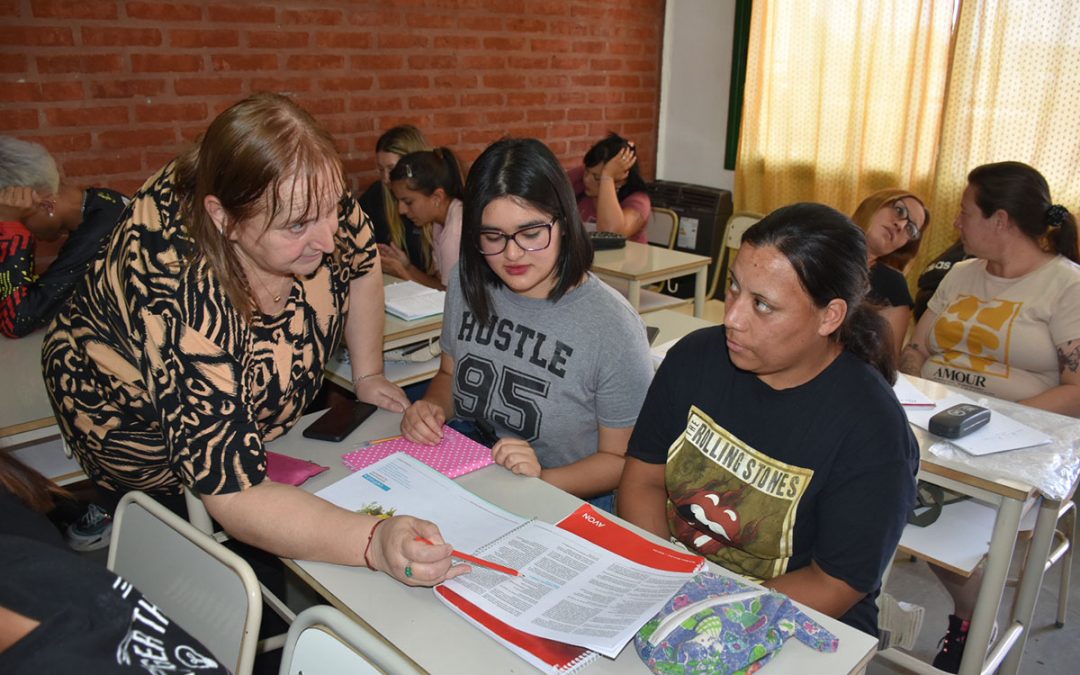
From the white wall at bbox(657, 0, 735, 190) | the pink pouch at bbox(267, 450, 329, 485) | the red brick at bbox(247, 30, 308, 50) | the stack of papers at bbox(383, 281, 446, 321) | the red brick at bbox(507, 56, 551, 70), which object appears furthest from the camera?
the white wall at bbox(657, 0, 735, 190)

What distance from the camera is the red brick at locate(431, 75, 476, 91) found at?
3.99 metres

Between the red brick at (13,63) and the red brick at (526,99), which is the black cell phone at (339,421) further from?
the red brick at (526,99)

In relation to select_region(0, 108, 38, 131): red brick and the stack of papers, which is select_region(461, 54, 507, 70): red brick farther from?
select_region(0, 108, 38, 131): red brick

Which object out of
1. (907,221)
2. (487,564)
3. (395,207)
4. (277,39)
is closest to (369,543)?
(487,564)

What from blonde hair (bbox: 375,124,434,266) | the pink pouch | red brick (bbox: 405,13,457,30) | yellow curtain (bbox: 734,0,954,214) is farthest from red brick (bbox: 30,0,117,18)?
yellow curtain (bbox: 734,0,954,214)

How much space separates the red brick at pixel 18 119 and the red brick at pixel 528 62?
7.49 feet

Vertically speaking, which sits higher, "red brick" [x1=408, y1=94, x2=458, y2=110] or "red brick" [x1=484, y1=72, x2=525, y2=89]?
"red brick" [x1=484, y1=72, x2=525, y2=89]

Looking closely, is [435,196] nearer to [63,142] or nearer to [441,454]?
[63,142]

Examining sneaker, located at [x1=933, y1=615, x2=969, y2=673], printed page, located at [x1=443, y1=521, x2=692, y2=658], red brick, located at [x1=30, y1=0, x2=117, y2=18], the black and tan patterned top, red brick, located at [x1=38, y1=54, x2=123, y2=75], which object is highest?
red brick, located at [x1=30, y1=0, x2=117, y2=18]

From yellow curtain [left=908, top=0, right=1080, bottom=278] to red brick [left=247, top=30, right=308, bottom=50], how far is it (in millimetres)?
3021

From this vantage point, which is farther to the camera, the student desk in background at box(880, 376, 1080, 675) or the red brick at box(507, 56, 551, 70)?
the red brick at box(507, 56, 551, 70)

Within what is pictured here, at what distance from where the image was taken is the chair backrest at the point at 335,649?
94 centimetres

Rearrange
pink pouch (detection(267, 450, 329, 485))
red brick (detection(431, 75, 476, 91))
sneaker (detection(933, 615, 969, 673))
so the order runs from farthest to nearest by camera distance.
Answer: red brick (detection(431, 75, 476, 91))
sneaker (detection(933, 615, 969, 673))
pink pouch (detection(267, 450, 329, 485))

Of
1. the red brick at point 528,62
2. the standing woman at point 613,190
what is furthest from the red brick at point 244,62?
the standing woman at point 613,190
